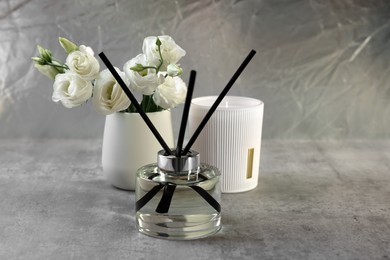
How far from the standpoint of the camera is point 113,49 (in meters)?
1.38

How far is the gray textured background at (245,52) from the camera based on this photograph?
138 centimetres

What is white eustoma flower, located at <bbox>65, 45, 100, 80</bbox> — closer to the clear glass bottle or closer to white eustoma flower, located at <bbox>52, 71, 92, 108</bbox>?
white eustoma flower, located at <bbox>52, 71, 92, 108</bbox>

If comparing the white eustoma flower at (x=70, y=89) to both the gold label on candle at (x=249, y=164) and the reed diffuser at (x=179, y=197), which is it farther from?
the gold label on candle at (x=249, y=164)

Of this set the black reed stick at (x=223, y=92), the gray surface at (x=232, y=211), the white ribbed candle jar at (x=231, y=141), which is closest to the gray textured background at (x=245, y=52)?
the gray surface at (x=232, y=211)

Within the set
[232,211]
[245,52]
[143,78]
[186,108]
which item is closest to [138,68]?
[143,78]

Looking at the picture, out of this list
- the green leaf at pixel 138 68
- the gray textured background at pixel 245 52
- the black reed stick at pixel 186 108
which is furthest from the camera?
the gray textured background at pixel 245 52

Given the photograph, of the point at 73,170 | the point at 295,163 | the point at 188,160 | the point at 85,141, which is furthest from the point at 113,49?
the point at 188,160

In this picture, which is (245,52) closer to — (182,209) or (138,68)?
(138,68)

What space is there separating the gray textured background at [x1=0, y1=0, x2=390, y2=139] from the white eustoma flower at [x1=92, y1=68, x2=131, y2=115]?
414mm

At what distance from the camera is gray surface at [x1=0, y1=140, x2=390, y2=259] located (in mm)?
840

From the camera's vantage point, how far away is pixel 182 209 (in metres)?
0.87

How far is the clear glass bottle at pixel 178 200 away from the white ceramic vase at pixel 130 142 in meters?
0.14

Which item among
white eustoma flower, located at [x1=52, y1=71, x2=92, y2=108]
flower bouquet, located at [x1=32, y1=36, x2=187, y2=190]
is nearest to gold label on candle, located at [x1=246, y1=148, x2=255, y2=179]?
flower bouquet, located at [x1=32, y1=36, x2=187, y2=190]

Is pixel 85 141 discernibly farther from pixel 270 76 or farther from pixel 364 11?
pixel 364 11
